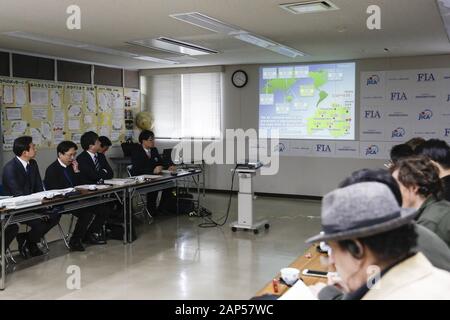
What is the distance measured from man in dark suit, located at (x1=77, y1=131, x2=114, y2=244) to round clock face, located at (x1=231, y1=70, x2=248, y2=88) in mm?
3601

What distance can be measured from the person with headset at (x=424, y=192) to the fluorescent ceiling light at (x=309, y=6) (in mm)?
2017

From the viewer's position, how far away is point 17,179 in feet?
16.0

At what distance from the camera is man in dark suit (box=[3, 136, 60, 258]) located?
15.9ft

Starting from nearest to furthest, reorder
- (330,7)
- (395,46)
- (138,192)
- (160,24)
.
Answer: (330,7) < (160,24) < (138,192) < (395,46)

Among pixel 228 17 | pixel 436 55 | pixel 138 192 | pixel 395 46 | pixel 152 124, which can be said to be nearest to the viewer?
pixel 228 17

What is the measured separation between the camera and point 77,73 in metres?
8.18

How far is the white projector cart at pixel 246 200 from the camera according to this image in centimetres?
623

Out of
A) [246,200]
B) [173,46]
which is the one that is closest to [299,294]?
[246,200]

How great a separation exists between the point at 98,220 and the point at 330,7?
368 cm

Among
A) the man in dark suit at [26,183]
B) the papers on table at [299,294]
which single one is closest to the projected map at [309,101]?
the man in dark suit at [26,183]

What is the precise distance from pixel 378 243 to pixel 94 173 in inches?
202

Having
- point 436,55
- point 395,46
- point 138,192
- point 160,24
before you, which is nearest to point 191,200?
point 138,192

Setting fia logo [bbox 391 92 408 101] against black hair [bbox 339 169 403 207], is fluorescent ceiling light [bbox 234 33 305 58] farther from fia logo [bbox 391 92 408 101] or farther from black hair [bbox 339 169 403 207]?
black hair [bbox 339 169 403 207]

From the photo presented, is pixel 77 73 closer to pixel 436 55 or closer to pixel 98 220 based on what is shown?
pixel 98 220
